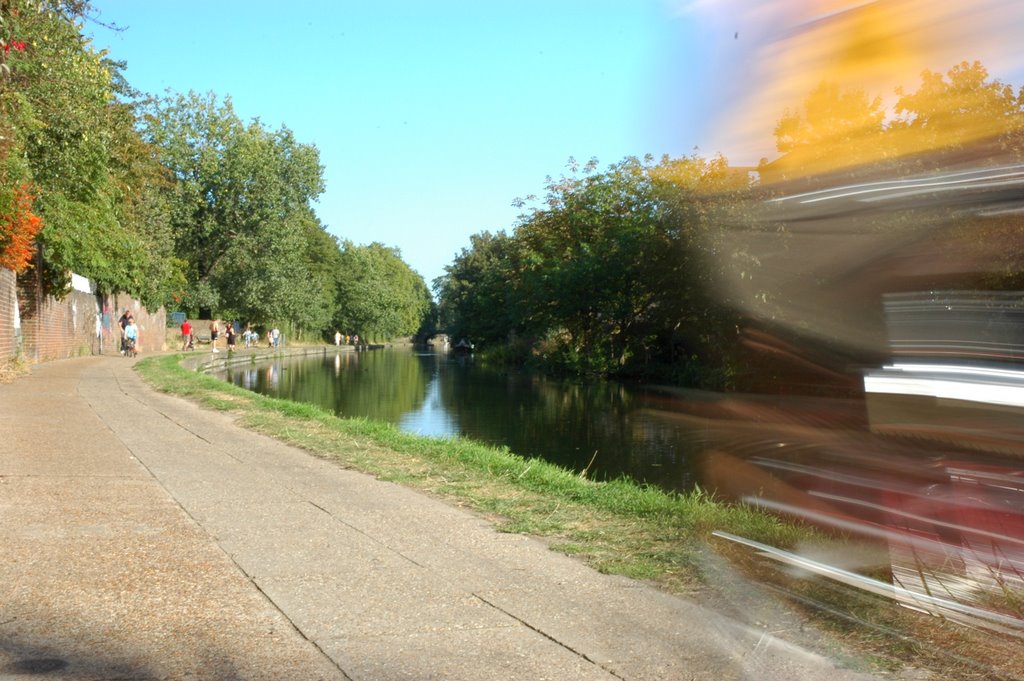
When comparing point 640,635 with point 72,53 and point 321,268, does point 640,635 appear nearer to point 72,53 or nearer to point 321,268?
point 72,53

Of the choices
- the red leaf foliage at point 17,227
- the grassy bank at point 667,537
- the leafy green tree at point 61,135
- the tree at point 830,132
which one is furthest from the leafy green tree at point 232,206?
the tree at point 830,132

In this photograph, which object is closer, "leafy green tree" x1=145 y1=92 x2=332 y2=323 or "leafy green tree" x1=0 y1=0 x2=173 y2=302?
"leafy green tree" x1=0 y1=0 x2=173 y2=302

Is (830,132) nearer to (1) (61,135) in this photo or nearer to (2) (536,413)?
(1) (61,135)

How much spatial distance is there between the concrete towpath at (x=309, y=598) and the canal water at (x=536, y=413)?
20.6 ft

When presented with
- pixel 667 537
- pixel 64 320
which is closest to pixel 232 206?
pixel 64 320

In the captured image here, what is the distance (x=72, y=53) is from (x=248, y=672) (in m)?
18.1

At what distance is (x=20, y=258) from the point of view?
2012 cm

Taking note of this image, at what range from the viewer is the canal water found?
15.4m

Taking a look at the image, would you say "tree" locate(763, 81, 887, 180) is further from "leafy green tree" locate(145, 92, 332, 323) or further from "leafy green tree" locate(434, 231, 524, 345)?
"leafy green tree" locate(145, 92, 332, 323)

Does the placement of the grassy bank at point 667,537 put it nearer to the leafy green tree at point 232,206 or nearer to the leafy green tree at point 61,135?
the leafy green tree at point 61,135

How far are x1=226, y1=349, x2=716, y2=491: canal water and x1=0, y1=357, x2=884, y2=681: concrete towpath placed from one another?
20.6 ft

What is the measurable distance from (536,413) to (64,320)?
52.1 ft

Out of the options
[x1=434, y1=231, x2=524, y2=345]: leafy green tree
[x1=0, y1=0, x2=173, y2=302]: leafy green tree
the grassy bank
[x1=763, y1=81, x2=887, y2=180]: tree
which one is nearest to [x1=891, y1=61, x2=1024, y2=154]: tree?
[x1=763, y1=81, x2=887, y2=180]: tree

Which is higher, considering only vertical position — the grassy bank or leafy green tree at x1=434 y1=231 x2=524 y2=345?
leafy green tree at x1=434 y1=231 x2=524 y2=345
